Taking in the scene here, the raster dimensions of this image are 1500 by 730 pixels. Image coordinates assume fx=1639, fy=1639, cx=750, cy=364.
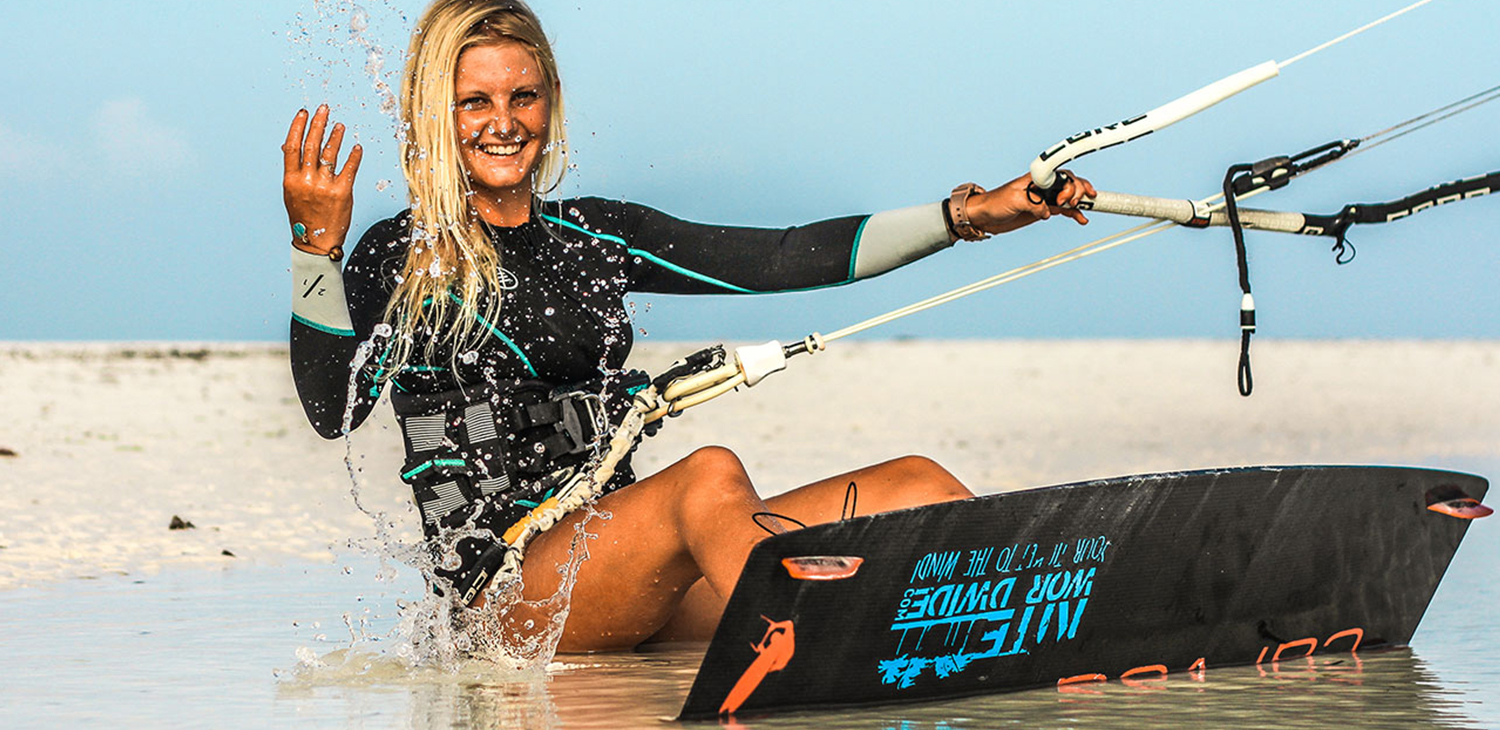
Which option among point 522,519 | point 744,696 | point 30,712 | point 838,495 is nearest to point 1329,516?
point 838,495

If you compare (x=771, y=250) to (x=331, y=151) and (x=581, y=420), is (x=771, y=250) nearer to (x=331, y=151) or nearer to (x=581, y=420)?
(x=581, y=420)

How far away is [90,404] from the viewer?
17.5 metres

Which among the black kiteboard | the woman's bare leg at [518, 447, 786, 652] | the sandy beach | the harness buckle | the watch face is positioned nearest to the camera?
the black kiteboard

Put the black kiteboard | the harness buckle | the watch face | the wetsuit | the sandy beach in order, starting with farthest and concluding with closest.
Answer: the sandy beach → the harness buckle → the wetsuit → the watch face → the black kiteboard

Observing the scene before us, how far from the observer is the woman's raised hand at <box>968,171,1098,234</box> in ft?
12.5

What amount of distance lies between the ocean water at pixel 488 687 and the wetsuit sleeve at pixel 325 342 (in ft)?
2.27

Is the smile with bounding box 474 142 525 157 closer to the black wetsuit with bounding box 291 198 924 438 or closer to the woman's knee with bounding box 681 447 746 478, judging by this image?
the black wetsuit with bounding box 291 198 924 438

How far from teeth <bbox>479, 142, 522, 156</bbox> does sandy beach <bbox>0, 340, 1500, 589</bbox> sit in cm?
82

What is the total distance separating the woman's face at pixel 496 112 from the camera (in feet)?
13.4

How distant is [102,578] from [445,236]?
120 inches

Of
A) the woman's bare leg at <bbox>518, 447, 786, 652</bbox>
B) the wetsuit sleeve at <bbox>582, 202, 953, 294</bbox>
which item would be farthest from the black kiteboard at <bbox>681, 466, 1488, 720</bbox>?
the wetsuit sleeve at <bbox>582, 202, 953, 294</bbox>

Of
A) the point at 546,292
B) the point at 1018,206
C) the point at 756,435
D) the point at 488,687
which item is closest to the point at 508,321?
the point at 546,292

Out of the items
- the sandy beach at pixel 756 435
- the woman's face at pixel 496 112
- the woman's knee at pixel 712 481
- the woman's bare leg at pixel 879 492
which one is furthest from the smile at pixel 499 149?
the woman's bare leg at pixel 879 492

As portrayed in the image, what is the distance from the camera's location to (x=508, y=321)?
4055mm
